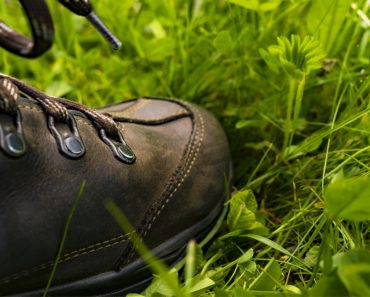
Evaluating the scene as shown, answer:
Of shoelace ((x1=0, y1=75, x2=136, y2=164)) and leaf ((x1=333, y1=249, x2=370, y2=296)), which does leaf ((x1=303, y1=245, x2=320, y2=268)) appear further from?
shoelace ((x1=0, y1=75, x2=136, y2=164))

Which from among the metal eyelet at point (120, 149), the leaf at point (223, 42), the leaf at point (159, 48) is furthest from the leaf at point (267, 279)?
the leaf at point (159, 48)

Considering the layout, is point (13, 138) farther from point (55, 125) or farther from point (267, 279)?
point (267, 279)

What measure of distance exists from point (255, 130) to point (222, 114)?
0.09 meters

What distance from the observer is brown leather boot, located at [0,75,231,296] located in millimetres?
869

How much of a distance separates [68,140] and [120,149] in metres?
0.11

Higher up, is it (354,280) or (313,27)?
(313,27)

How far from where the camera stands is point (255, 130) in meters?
1.41

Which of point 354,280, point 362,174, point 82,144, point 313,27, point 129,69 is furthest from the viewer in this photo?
point 129,69

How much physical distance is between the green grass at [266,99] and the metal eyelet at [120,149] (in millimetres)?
223

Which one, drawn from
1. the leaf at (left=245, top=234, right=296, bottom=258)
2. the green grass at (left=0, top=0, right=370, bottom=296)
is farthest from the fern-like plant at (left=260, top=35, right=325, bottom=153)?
the leaf at (left=245, top=234, right=296, bottom=258)

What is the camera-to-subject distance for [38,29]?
905 mm

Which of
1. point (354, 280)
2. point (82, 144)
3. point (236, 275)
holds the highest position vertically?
point (82, 144)

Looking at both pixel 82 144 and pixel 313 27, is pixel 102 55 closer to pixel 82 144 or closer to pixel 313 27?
pixel 313 27

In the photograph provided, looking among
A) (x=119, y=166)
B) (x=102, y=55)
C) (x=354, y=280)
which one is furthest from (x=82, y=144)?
(x=102, y=55)
